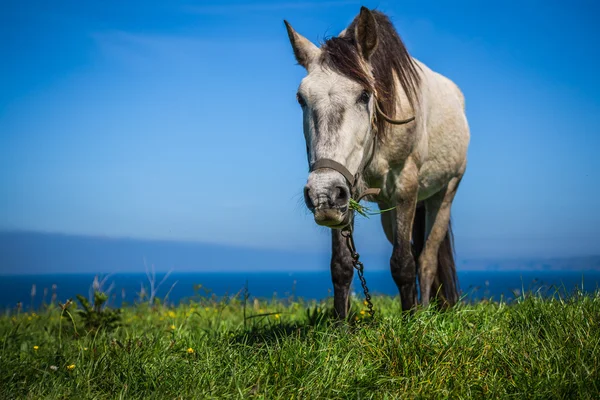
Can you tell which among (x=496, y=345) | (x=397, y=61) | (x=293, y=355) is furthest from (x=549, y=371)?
(x=397, y=61)

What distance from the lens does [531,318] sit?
392 cm

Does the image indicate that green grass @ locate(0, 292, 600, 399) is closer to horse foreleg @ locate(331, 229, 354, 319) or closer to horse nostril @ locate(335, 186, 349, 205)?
horse foreleg @ locate(331, 229, 354, 319)

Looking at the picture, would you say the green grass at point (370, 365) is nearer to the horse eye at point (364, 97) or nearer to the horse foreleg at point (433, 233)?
the horse eye at point (364, 97)

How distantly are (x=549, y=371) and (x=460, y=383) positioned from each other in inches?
18.4

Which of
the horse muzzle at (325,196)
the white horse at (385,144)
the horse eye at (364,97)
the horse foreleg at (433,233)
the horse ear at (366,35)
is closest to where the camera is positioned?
the horse muzzle at (325,196)

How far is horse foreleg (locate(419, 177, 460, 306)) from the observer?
5727 mm

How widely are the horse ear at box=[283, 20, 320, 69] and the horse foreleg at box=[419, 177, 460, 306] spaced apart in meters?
2.55

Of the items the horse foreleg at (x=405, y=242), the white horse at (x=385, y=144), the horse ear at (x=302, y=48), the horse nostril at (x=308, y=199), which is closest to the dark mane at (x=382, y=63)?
the white horse at (x=385, y=144)

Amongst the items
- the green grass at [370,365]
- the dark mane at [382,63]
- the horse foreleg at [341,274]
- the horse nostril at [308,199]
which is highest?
the dark mane at [382,63]

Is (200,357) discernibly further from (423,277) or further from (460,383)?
(423,277)

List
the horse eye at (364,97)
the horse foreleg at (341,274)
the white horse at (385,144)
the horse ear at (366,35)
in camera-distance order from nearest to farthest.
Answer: the white horse at (385,144), the horse eye at (364,97), the horse ear at (366,35), the horse foreleg at (341,274)

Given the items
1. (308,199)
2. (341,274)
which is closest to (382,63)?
(308,199)

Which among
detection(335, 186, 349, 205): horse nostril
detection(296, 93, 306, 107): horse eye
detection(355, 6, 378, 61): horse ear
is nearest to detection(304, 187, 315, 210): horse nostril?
detection(335, 186, 349, 205): horse nostril

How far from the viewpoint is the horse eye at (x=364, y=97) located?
3.93 m
